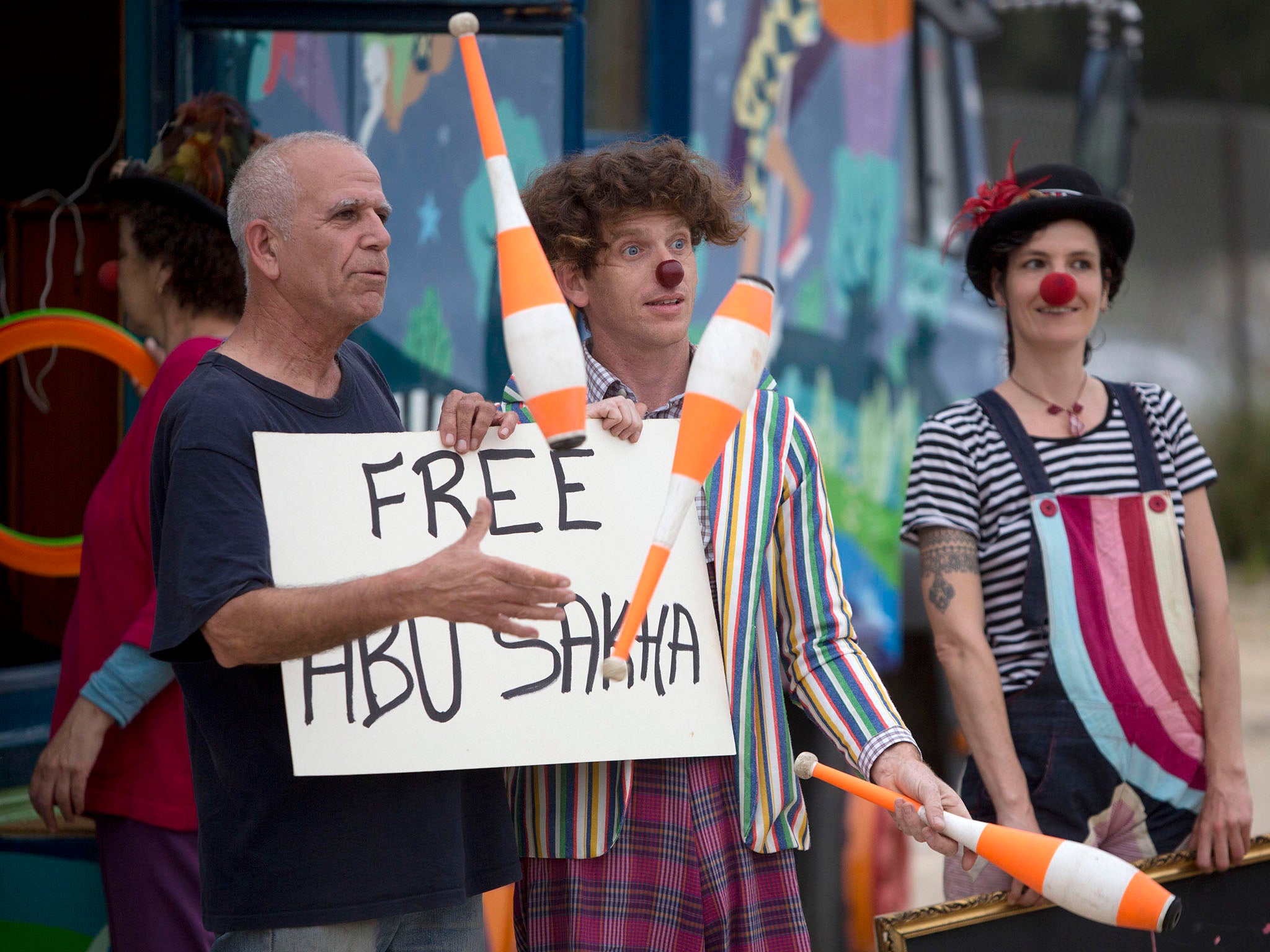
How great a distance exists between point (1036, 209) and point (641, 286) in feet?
3.15

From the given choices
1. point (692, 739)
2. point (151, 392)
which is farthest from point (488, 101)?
point (151, 392)

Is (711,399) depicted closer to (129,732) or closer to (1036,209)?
(1036,209)

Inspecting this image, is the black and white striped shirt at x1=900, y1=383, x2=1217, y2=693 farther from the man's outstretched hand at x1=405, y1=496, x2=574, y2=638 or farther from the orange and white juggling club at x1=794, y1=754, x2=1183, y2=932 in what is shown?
the man's outstretched hand at x1=405, y1=496, x2=574, y2=638

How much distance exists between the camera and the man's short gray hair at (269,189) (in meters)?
1.82

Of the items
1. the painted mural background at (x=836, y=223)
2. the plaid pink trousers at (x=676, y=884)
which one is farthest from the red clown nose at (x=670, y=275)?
the painted mural background at (x=836, y=223)

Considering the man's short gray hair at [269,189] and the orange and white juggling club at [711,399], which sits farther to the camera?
the man's short gray hair at [269,189]

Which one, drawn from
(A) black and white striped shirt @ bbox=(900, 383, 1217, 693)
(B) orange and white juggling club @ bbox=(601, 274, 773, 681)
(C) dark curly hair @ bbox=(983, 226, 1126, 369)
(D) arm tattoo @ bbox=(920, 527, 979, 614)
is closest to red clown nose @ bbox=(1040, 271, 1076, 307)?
(C) dark curly hair @ bbox=(983, 226, 1126, 369)

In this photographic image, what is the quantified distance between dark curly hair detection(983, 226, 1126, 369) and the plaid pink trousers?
118 cm

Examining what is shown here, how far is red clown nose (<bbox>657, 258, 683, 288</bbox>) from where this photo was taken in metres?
1.91

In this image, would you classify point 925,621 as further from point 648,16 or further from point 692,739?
point 692,739

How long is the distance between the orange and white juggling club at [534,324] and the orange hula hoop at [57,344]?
59.2 inches

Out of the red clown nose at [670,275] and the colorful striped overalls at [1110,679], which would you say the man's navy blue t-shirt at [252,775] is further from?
the colorful striped overalls at [1110,679]

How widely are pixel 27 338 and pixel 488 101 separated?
5.41 feet

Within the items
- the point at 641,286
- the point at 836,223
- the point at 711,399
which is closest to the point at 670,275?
the point at 641,286
